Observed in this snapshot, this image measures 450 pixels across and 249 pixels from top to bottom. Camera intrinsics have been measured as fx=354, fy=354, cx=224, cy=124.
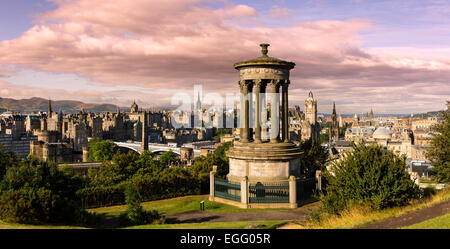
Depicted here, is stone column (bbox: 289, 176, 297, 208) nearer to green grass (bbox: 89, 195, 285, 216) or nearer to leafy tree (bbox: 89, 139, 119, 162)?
green grass (bbox: 89, 195, 285, 216)

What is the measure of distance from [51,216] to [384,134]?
149 m

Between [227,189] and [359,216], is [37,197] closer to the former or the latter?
[227,189]

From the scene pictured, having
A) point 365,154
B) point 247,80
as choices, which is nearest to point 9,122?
point 247,80

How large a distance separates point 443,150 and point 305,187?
10471 mm

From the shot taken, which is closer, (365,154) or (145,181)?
(365,154)

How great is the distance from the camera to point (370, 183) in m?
17.5

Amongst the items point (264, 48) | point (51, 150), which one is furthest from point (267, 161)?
point (51, 150)

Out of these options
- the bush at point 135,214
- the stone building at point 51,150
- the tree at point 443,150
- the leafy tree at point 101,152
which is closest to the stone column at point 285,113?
the tree at point 443,150

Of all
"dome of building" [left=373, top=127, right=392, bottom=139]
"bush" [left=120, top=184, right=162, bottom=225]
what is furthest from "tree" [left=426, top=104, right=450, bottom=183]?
"dome of building" [left=373, top=127, right=392, bottom=139]

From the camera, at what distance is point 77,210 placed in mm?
19859

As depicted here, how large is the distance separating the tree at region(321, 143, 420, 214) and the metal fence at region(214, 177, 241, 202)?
11.1 meters

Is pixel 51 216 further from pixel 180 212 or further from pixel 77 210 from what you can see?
pixel 180 212

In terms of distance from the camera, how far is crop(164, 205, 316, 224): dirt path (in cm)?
2406

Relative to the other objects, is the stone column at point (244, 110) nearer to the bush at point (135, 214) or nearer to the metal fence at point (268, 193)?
the metal fence at point (268, 193)
